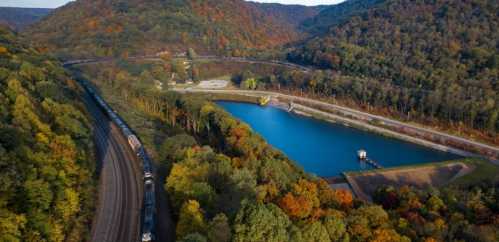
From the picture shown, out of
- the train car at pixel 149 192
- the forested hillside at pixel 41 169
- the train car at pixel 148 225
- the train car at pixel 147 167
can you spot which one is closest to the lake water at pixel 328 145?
the train car at pixel 147 167

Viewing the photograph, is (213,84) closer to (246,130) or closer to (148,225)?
(246,130)

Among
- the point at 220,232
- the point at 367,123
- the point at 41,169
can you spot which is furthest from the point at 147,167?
the point at 367,123

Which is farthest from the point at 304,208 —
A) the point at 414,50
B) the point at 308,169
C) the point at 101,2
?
the point at 101,2

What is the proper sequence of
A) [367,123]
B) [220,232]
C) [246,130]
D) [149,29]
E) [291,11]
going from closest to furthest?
1. [220,232]
2. [246,130]
3. [367,123]
4. [149,29]
5. [291,11]

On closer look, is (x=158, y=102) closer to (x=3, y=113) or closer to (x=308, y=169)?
(x=308, y=169)

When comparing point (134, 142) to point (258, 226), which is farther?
point (134, 142)

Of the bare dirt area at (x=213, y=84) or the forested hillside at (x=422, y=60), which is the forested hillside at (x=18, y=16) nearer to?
the bare dirt area at (x=213, y=84)

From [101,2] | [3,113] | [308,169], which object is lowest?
[308,169]
